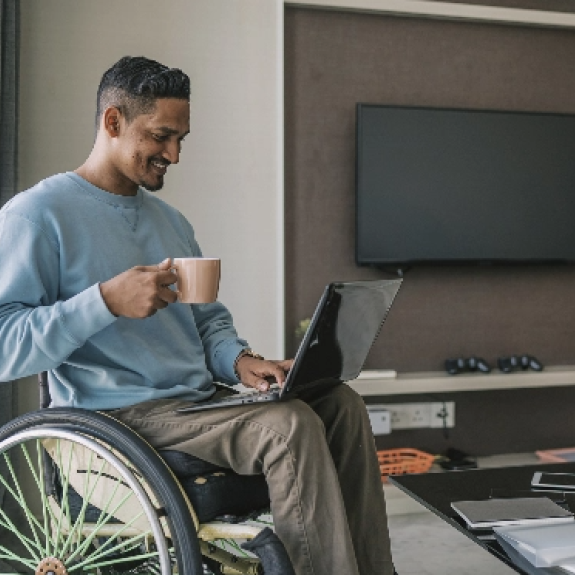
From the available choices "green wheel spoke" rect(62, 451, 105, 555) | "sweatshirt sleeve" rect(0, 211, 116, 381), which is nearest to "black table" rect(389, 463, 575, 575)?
"green wheel spoke" rect(62, 451, 105, 555)

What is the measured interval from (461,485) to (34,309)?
1081mm

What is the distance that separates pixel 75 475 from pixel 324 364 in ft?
1.65

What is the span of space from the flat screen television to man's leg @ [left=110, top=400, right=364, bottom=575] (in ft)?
5.80

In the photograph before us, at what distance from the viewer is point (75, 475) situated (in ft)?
4.90

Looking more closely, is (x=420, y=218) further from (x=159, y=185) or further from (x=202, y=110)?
(x=159, y=185)

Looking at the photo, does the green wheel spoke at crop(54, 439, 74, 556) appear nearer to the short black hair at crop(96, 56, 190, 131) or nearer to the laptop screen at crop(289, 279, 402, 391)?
the laptop screen at crop(289, 279, 402, 391)

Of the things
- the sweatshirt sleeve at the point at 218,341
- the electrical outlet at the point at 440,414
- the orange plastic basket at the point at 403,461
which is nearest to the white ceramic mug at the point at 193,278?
the sweatshirt sleeve at the point at 218,341

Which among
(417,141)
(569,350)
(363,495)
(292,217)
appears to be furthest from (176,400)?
(569,350)

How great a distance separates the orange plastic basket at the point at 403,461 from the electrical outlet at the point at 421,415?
116mm

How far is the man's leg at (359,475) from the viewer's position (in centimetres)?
155

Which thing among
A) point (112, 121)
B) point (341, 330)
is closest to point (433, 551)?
point (341, 330)

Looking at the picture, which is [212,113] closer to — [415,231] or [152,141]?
[415,231]

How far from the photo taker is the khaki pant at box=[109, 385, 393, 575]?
1.33 metres

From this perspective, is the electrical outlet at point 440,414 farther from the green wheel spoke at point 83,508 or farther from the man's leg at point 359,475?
the green wheel spoke at point 83,508
